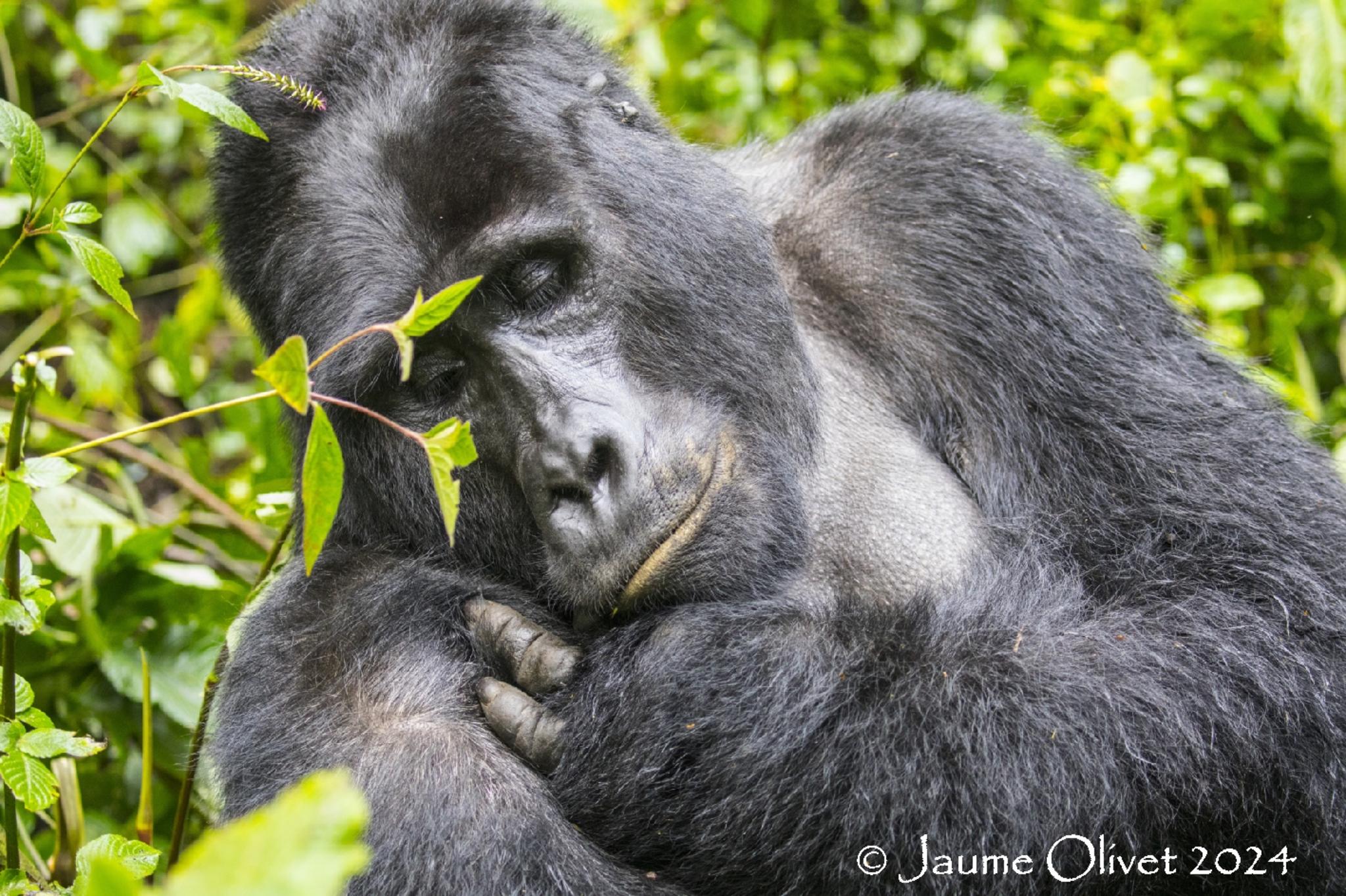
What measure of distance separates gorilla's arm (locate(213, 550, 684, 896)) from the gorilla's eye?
Result: 24.1 inches

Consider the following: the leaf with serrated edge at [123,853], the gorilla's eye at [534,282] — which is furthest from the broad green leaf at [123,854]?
the gorilla's eye at [534,282]

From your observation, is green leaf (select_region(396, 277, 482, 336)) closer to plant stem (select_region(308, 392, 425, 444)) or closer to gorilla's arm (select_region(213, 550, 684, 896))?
plant stem (select_region(308, 392, 425, 444))

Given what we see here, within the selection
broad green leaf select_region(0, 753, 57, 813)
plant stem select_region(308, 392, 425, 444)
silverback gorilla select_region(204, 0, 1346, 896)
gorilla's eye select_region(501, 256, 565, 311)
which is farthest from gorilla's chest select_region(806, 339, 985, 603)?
broad green leaf select_region(0, 753, 57, 813)

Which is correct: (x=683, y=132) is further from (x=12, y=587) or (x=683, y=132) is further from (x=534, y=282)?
(x=12, y=587)

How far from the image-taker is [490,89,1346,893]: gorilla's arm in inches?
90.7

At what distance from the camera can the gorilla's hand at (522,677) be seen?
8.13 feet

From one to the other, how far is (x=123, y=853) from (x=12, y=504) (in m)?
0.61

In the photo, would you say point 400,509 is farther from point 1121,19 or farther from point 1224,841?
point 1121,19

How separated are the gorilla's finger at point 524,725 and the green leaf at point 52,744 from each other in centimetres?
71

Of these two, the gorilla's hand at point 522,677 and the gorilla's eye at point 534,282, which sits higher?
the gorilla's eye at point 534,282

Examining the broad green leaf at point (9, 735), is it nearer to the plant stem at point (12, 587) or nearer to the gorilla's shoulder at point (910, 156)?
the plant stem at point (12, 587)

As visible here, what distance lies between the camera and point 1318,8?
13.3 ft

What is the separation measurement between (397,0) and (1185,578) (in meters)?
2.14

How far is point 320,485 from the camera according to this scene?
5.90ft
